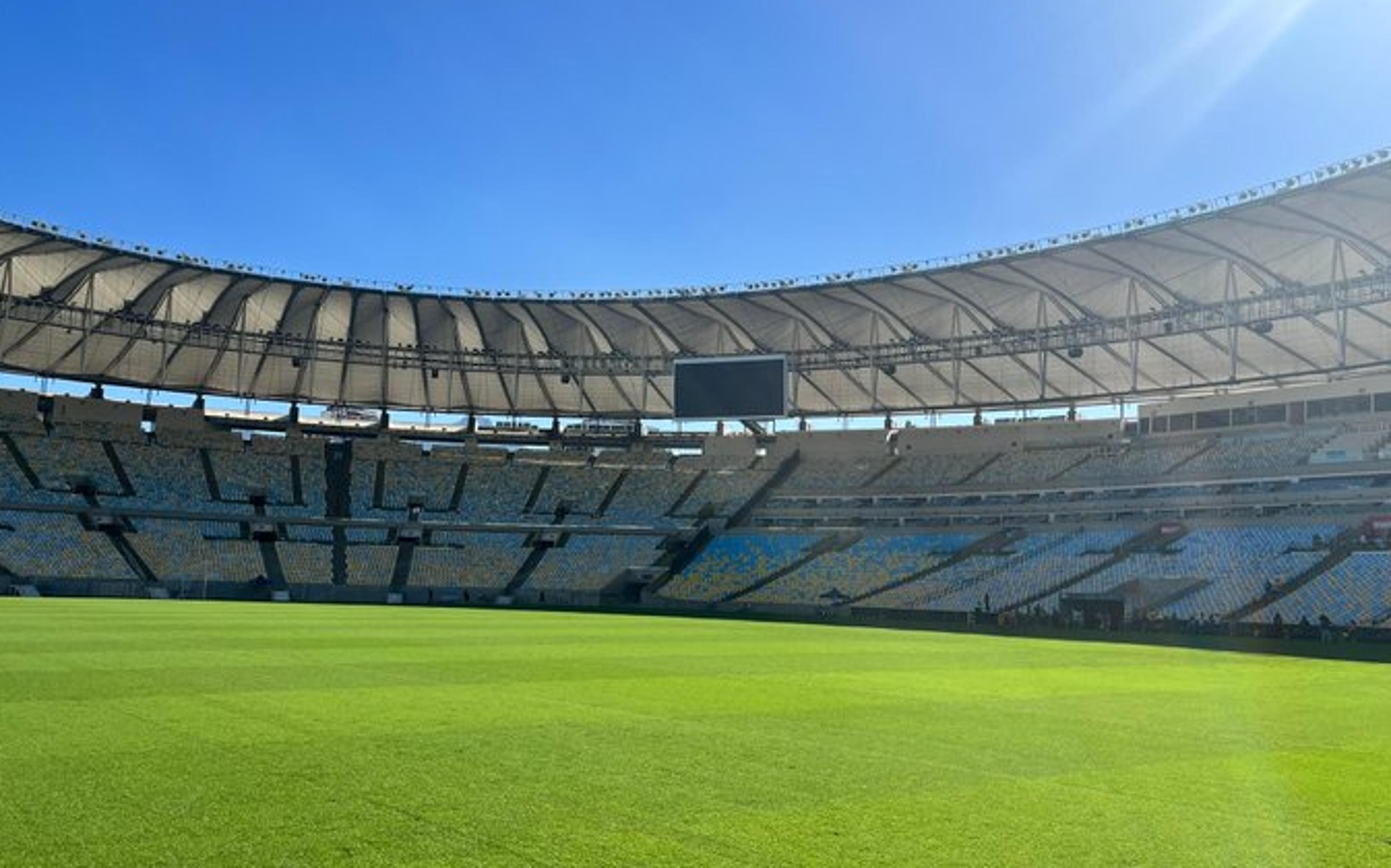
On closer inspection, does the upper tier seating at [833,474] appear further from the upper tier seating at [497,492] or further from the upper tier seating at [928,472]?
the upper tier seating at [497,492]

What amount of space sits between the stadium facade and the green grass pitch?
24215 mm

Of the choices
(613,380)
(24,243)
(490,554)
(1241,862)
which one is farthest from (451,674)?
(613,380)

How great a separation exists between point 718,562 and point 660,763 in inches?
1909

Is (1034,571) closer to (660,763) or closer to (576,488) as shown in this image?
(576,488)

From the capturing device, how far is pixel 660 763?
32.7 ft

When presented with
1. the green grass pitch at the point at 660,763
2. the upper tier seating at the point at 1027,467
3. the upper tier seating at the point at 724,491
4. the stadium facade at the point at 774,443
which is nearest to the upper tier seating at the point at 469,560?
the stadium facade at the point at 774,443

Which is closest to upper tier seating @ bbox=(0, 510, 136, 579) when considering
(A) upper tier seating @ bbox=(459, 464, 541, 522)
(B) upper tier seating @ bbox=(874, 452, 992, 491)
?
(A) upper tier seating @ bbox=(459, 464, 541, 522)

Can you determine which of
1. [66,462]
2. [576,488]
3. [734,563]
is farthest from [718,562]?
[66,462]

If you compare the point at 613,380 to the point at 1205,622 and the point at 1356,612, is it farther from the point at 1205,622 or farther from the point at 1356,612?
the point at 1356,612

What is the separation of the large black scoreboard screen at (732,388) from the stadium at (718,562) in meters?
0.21

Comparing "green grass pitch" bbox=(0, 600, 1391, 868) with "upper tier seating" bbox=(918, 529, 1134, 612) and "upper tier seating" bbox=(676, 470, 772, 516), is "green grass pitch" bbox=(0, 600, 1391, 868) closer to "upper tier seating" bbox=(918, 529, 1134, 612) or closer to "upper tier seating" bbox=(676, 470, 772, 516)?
"upper tier seating" bbox=(918, 529, 1134, 612)

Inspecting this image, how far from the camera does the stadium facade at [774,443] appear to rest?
4272 cm

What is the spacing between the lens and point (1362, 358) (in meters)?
47.9

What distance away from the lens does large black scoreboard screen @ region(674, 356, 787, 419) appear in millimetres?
54688
